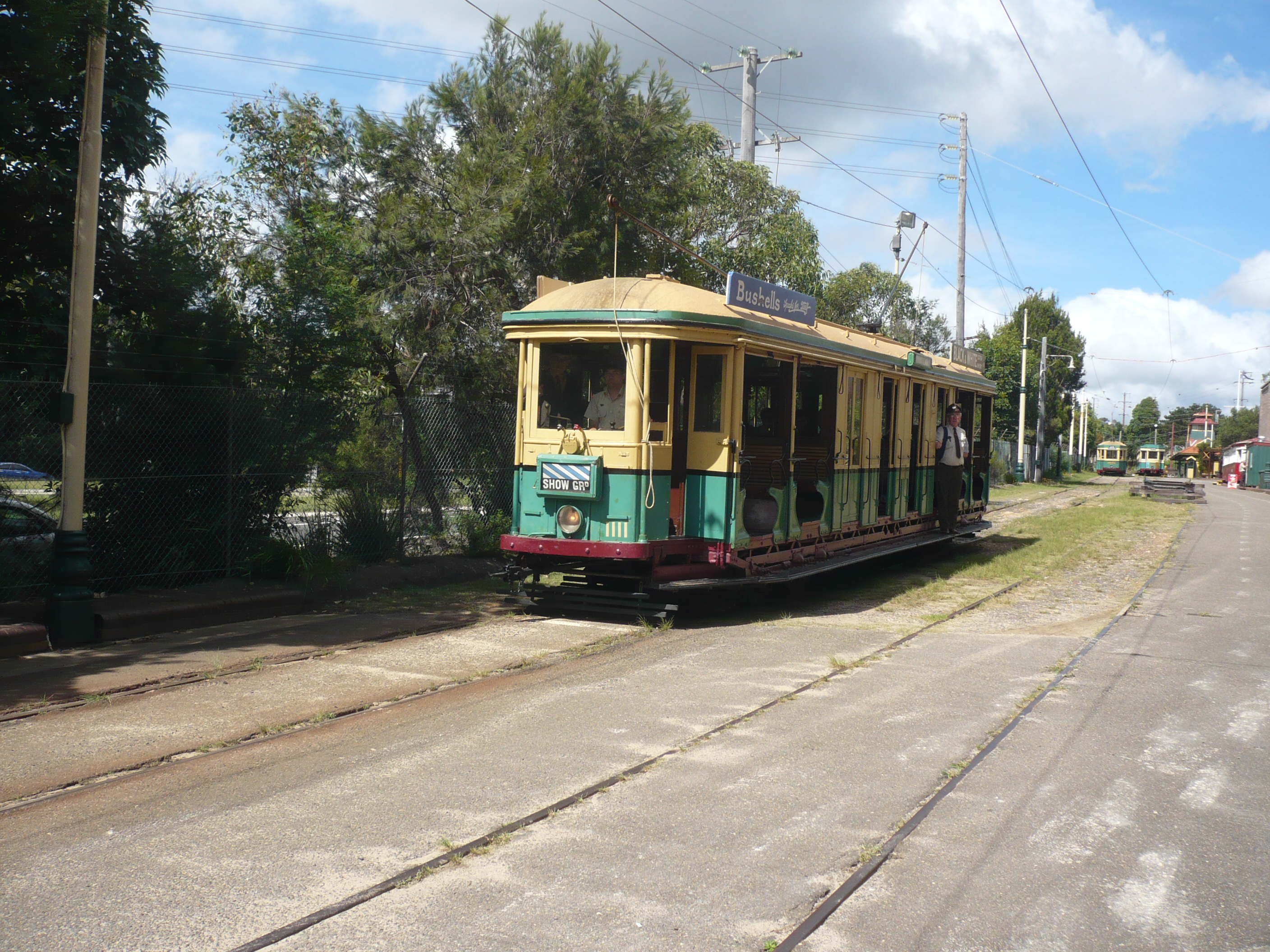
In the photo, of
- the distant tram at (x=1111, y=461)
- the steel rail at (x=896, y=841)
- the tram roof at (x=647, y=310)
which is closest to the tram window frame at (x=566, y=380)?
the tram roof at (x=647, y=310)

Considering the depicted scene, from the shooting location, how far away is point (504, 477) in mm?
15344

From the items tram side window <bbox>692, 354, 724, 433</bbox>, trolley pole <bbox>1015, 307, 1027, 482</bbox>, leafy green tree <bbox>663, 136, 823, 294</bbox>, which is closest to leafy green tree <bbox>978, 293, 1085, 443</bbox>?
trolley pole <bbox>1015, 307, 1027, 482</bbox>

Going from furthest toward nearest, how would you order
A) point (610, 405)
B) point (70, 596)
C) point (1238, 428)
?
point (1238, 428) → point (610, 405) → point (70, 596)

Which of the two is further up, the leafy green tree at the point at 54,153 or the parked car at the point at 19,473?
the leafy green tree at the point at 54,153

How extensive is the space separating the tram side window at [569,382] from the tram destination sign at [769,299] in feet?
4.75

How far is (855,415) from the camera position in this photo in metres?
13.2

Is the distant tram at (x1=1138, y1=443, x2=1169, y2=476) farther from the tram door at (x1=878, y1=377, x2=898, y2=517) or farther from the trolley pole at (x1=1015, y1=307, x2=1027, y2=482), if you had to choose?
the tram door at (x1=878, y1=377, x2=898, y2=517)

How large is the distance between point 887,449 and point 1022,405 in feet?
125

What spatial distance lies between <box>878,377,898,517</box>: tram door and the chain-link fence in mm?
5404

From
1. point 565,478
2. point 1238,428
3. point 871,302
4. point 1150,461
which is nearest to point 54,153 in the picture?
point 565,478

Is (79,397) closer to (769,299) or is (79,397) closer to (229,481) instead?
(229,481)

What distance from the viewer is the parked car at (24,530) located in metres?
9.48

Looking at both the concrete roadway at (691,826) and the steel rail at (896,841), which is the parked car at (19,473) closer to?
the concrete roadway at (691,826)

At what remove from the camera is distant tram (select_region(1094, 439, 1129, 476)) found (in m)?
77.8
